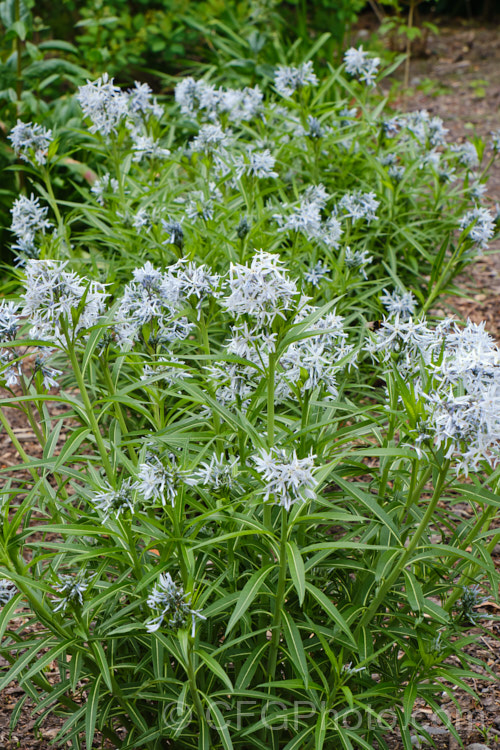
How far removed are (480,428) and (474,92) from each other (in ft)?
29.2

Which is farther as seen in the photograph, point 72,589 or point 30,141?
point 30,141

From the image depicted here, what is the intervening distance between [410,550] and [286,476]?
1.49 feet

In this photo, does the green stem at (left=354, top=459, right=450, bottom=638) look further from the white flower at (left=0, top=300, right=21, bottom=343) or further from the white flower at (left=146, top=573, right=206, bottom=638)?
the white flower at (left=0, top=300, right=21, bottom=343)

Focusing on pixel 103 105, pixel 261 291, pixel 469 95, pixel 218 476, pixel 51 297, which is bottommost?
pixel 469 95

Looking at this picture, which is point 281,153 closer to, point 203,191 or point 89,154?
point 203,191

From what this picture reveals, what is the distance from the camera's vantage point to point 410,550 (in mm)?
1947

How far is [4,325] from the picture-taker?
217cm

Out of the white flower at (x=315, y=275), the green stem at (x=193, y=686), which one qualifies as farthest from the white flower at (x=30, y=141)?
the green stem at (x=193, y=686)

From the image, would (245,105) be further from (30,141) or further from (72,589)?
(72,589)

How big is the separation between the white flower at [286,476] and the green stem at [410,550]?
318mm

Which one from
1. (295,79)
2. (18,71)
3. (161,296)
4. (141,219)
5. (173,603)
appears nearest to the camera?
(173,603)

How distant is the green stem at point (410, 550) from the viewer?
182cm

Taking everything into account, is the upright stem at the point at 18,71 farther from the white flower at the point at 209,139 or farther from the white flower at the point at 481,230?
the white flower at the point at 481,230

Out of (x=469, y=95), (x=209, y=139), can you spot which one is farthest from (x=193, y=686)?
(x=469, y=95)
